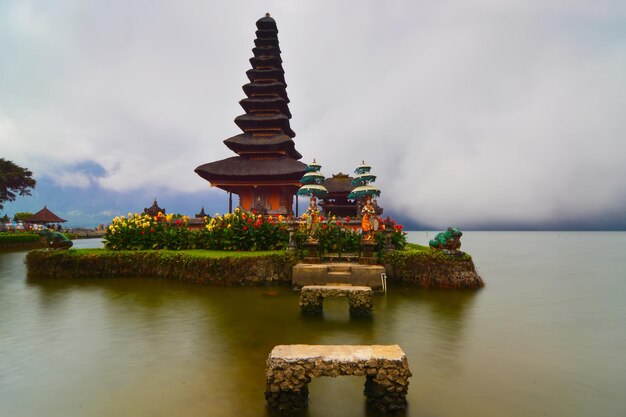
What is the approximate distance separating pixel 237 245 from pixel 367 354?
12.0 m

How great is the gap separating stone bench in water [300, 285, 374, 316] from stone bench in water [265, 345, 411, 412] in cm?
461

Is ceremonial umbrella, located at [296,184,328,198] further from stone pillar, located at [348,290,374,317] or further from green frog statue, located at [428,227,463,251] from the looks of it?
stone pillar, located at [348,290,374,317]

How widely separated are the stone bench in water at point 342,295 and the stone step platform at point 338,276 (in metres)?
2.42

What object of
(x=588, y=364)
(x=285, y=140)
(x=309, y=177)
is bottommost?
(x=588, y=364)

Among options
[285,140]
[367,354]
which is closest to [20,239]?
[285,140]

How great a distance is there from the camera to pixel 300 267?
12.1 m

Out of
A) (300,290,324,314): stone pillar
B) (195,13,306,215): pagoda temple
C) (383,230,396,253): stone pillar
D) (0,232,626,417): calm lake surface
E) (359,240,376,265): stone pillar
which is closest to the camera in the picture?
(0,232,626,417): calm lake surface

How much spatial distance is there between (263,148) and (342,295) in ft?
69.1

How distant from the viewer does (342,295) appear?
9.15m

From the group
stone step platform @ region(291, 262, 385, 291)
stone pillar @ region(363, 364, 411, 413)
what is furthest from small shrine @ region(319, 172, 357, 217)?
stone pillar @ region(363, 364, 411, 413)

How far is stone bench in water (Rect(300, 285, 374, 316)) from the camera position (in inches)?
357

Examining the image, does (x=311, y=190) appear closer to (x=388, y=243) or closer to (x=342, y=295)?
(x=388, y=243)

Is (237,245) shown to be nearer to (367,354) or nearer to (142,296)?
(142,296)

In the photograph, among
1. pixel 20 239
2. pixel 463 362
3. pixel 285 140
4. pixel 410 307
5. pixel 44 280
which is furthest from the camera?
pixel 20 239
